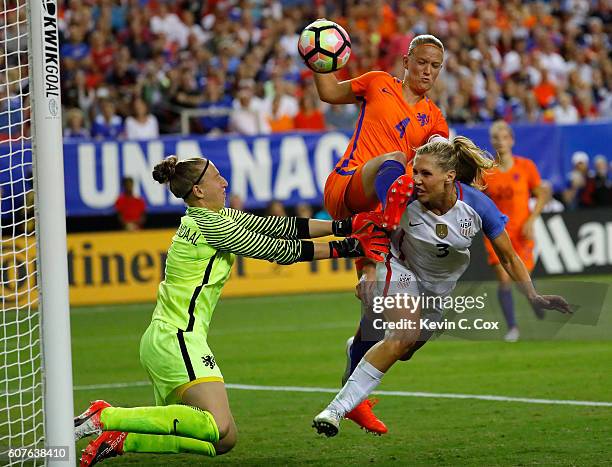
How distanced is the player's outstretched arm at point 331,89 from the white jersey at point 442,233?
1.20 meters

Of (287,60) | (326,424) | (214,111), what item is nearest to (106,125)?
Answer: (214,111)

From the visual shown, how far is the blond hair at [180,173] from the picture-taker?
6.84 metres

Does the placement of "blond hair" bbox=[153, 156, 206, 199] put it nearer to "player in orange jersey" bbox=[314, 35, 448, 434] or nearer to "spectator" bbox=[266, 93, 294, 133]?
"player in orange jersey" bbox=[314, 35, 448, 434]

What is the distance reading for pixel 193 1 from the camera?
21.6 metres

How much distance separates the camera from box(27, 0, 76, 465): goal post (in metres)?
5.77

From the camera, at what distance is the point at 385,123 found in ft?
Result: 26.0

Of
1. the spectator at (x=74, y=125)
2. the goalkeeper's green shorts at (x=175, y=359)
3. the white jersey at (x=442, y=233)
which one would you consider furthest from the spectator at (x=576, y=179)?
the goalkeeper's green shorts at (x=175, y=359)

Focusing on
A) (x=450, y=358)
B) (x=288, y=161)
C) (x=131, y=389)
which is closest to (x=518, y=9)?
(x=288, y=161)

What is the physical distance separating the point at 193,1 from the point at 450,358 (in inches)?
469

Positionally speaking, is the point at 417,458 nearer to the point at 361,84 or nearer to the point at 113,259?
the point at 361,84

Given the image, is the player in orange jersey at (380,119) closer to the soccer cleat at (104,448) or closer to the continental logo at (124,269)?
the soccer cleat at (104,448)

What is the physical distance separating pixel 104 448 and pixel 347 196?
2.39 m

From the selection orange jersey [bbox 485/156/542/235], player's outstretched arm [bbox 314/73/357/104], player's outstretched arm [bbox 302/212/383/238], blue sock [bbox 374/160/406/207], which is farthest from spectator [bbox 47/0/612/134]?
player's outstretched arm [bbox 302/212/383/238]

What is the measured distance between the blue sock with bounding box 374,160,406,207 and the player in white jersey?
7.2 inches
